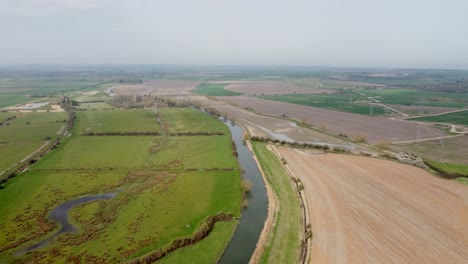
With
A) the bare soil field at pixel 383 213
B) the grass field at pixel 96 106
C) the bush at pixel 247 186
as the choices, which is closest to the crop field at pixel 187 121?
the grass field at pixel 96 106

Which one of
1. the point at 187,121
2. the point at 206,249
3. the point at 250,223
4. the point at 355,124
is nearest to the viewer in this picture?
the point at 206,249

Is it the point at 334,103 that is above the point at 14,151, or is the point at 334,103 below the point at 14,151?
above

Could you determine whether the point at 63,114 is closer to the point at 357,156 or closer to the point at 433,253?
the point at 357,156

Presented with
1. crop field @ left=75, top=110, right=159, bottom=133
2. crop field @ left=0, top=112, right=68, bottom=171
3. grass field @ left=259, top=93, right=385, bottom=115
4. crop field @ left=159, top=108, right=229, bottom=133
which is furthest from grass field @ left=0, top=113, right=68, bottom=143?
grass field @ left=259, top=93, right=385, bottom=115

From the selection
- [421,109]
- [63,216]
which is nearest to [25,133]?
[63,216]

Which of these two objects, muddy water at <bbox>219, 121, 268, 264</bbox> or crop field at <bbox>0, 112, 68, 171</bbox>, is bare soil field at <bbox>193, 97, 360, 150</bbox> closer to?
muddy water at <bbox>219, 121, 268, 264</bbox>

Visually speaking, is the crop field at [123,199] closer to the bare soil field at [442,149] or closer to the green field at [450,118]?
the bare soil field at [442,149]

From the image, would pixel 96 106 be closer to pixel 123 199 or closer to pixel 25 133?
pixel 25 133
